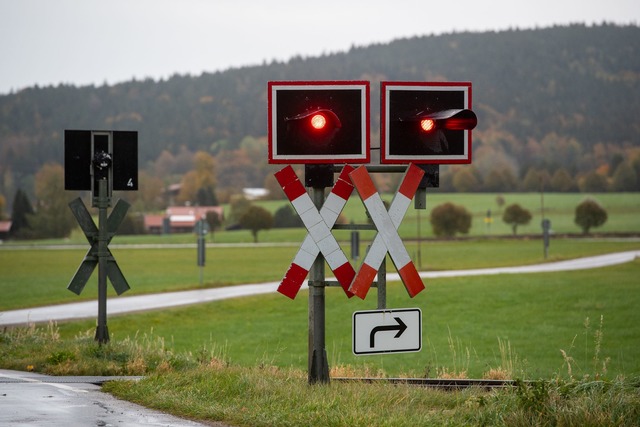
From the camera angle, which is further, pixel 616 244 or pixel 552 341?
pixel 616 244

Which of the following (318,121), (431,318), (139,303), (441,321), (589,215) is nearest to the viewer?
(318,121)

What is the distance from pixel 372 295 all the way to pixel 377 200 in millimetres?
33283

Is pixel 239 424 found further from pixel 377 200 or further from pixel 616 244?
pixel 616 244

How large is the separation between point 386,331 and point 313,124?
2.08m

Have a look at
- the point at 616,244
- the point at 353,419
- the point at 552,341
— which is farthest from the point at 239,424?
the point at 616,244

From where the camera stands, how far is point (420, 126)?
10477 millimetres

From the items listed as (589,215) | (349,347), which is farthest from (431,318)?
(589,215)

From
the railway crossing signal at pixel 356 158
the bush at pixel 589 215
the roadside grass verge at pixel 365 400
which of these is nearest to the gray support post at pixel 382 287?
the railway crossing signal at pixel 356 158

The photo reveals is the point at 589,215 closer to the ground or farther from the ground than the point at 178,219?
farther from the ground

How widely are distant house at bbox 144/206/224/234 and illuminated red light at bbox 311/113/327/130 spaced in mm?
142689

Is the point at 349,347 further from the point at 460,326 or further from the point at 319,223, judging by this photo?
the point at 319,223

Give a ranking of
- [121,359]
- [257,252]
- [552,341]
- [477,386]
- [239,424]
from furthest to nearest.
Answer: [257,252] < [552,341] < [121,359] < [477,386] < [239,424]

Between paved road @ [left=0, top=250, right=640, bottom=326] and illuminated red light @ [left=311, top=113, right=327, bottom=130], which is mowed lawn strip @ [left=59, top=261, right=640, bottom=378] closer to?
paved road @ [left=0, top=250, right=640, bottom=326]

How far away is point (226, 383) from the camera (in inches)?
437
